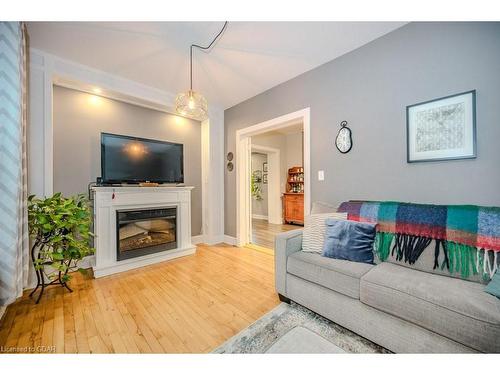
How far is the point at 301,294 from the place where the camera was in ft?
5.49

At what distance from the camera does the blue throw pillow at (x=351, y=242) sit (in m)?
1.58

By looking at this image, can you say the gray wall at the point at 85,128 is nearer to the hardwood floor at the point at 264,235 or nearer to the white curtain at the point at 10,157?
the white curtain at the point at 10,157

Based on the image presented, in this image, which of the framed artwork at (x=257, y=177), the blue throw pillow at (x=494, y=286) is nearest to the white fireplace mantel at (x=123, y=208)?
the blue throw pillow at (x=494, y=286)

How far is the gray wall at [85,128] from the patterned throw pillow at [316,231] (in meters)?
2.74

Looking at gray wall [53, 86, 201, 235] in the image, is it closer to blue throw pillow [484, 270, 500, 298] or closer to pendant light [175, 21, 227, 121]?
pendant light [175, 21, 227, 121]

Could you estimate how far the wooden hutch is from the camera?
207 inches

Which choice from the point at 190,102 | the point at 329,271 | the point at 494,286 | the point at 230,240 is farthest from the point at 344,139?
the point at 230,240

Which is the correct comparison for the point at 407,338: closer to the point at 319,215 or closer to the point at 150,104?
the point at 319,215

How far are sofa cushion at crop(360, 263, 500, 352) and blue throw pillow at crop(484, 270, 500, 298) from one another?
1.2 inches

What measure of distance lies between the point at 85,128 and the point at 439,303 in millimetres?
3837

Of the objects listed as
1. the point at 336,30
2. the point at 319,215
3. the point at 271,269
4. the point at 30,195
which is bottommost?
the point at 271,269

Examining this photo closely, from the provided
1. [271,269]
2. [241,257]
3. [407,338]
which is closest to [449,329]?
[407,338]
